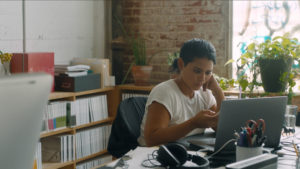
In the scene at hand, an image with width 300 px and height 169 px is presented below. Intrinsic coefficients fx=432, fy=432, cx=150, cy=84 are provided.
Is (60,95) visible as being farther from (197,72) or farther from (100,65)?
(197,72)

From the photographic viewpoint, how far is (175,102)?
2.46 metres

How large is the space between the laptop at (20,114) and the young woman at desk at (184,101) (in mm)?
1225

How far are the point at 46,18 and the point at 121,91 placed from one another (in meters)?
1.04

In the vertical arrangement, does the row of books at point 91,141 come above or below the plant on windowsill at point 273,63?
below

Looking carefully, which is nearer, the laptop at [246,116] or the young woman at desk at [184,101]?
the laptop at [246,116]

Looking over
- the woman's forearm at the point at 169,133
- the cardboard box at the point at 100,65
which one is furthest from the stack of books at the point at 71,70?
the woman's forearm at the point at 169,133

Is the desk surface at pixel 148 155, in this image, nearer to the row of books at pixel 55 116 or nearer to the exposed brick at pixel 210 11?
the row of books at pixel 55 116

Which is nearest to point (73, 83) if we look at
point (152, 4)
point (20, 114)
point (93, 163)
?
point (93, 163)

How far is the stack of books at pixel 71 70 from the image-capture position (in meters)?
3.91

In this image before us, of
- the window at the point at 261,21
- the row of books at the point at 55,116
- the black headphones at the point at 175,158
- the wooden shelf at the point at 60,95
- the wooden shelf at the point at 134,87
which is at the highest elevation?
the window at the point at 261,21

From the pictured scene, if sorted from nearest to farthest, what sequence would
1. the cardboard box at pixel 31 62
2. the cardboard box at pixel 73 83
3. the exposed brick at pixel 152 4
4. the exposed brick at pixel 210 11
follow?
the cardboard box at pixel 31 62 < the cardboard box at pixel 73 83 < the exposed brick at pixel 210 11 < the exposed brick at pixel 152 4

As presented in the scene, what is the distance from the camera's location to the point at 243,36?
4.24 metres

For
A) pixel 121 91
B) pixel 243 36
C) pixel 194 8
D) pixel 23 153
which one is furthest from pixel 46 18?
pixel 23 153

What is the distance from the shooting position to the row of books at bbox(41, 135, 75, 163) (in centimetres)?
382
